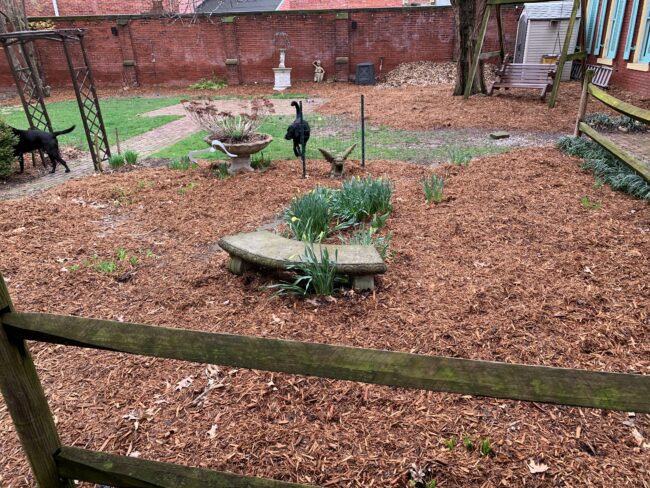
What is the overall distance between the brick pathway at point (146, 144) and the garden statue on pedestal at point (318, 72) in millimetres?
4603

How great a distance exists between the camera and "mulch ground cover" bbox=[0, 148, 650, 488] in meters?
2.34

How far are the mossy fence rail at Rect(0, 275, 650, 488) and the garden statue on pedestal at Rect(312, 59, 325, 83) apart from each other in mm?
20136

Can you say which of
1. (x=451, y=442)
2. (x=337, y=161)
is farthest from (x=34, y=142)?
(x=451, y=442)

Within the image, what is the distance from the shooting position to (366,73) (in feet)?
63.9

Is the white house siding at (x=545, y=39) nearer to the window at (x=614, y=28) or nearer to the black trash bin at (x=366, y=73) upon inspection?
the window at (x=614, y=28)

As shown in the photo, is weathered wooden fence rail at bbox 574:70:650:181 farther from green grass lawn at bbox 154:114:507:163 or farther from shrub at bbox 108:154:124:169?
shrub at bbox 108:154:124:169

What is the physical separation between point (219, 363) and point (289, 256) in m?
2.22

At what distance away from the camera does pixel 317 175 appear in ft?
24.1

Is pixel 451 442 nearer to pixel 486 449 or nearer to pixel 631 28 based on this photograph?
pixel 486 449

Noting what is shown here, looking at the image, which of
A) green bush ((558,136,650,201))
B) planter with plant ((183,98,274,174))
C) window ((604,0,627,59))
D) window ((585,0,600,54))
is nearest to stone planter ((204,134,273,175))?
planter with plant ((183,98,274,174))

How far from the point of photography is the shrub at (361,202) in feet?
16.9

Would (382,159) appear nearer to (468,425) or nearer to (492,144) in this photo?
(492,144)

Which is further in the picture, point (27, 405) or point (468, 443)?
point (468, 443)

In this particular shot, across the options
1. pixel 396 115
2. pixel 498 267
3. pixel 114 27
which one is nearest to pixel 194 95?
pixel 114 27
